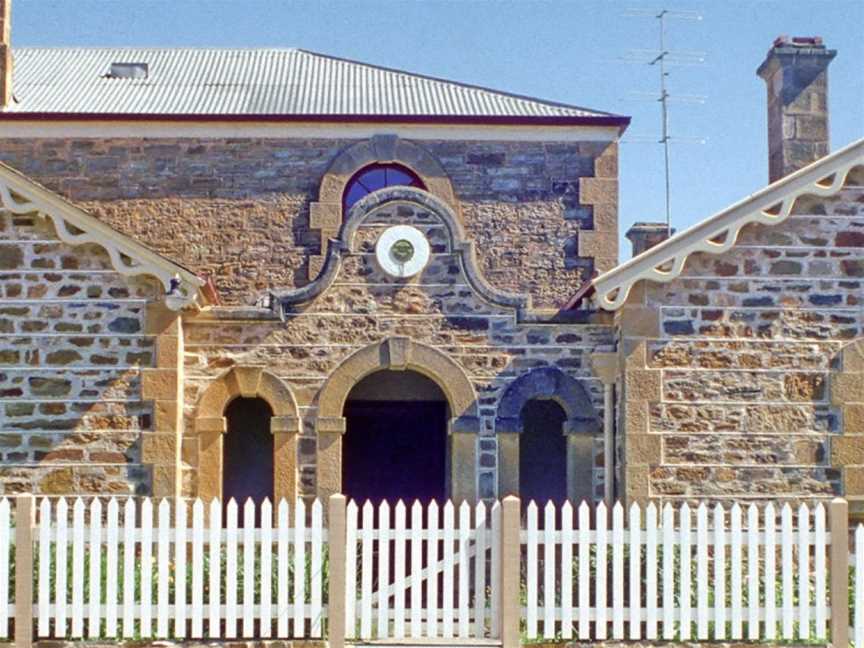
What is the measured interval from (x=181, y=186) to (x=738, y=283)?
8521 mm

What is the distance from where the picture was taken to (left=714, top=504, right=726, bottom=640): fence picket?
14016 millimetres

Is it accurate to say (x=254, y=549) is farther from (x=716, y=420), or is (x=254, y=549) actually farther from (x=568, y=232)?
(x=568, y=232)

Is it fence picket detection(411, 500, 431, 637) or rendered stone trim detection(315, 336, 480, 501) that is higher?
rendered stone trim detection(315, 336, 480, 501)

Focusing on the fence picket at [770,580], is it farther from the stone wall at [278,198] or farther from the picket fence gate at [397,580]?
the stone wall at [278,198]

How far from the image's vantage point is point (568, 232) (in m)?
21.5

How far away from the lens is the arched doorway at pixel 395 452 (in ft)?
70.4

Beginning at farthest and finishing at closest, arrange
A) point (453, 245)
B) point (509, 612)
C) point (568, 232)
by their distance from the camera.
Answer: point (568, 232)
point (453, 245)
point (509, 612)

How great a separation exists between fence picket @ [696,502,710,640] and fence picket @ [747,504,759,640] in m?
0.39

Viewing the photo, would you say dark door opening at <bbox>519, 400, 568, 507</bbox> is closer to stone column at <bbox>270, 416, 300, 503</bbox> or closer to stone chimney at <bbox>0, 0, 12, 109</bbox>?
stone column at <bbox>270, 416, 300, 503</bbox>

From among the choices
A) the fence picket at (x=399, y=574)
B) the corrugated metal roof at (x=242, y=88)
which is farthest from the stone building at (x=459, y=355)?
the corrugated metal roof at (x=242, y=88)

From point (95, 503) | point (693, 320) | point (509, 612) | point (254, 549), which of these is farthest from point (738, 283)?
point (95, 503)

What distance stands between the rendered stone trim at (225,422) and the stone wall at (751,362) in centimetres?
380

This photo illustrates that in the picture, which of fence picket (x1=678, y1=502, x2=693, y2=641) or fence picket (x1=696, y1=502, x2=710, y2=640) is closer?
fence picket (x1=696, y1=502, x2=710, y2=640)

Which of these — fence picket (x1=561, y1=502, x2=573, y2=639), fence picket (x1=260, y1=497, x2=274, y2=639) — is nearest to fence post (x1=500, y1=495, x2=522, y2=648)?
fence picket (x1=561, y1=502, x2=573, y2=639)
